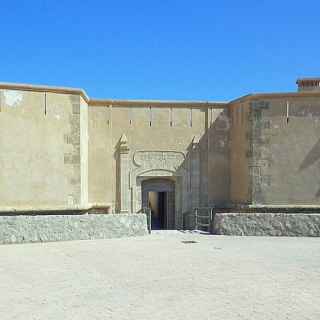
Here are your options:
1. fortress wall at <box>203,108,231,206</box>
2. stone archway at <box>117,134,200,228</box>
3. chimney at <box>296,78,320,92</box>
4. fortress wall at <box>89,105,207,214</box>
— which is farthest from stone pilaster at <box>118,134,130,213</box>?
A: chimney at <box>296,78,320,92</box>

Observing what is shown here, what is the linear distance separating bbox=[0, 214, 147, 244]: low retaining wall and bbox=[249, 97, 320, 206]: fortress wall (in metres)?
4.83

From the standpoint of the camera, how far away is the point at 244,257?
30.1 feet

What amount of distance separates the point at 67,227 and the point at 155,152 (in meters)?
6.04

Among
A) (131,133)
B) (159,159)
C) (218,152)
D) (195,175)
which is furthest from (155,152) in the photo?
(218,152)

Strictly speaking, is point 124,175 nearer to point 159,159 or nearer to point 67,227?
point 159,159

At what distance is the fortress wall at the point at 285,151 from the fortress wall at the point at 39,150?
243 inches

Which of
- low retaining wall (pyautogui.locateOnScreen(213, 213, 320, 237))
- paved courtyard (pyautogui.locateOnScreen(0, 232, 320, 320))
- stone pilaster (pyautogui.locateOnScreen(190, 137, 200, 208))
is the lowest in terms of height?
paved courtyard (pyautogui.locateOnScreen(0, 232, 320, 320))

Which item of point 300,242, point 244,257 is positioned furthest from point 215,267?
point 300,242

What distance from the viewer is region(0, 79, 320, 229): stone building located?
1398 cm

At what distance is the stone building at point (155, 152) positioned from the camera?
13984 millimetres

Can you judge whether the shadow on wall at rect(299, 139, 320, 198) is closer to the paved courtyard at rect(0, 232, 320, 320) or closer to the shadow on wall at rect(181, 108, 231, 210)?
the shadow on wall at rect(181, 108, 231, 210)

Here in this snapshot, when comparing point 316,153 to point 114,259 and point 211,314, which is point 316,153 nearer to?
point 114,259

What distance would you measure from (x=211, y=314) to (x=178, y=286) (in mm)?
1412

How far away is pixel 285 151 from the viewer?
15289mm
